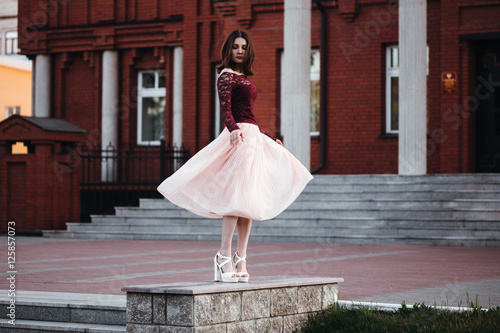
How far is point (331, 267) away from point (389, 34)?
435 inches

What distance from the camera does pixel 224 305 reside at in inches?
250

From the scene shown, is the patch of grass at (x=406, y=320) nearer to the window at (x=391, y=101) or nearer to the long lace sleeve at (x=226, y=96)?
the long lace sleeve at (x=226, y=96)

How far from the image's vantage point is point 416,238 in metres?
14.9

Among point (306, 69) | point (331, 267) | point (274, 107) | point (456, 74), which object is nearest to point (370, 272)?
point (331, 267)

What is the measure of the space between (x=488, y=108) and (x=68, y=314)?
1475 cm

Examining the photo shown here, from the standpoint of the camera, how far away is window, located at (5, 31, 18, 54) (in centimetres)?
4053

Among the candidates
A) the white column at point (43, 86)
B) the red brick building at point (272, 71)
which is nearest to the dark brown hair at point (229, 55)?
the red brick building at point (272, 71)

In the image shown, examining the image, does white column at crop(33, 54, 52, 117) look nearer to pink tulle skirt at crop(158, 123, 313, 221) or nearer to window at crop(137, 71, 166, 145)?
window at crop(137, 71, 166, 145)

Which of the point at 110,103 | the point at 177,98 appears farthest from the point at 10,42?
the point at 177,98

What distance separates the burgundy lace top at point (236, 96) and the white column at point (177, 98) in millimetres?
17848

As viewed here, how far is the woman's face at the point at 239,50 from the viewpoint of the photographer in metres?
7.13

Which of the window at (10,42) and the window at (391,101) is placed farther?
the window at (10,42)

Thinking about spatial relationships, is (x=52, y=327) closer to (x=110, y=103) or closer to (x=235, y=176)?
(x=235, y=176)

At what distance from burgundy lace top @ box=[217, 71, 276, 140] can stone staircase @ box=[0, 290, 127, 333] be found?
1.72 m
